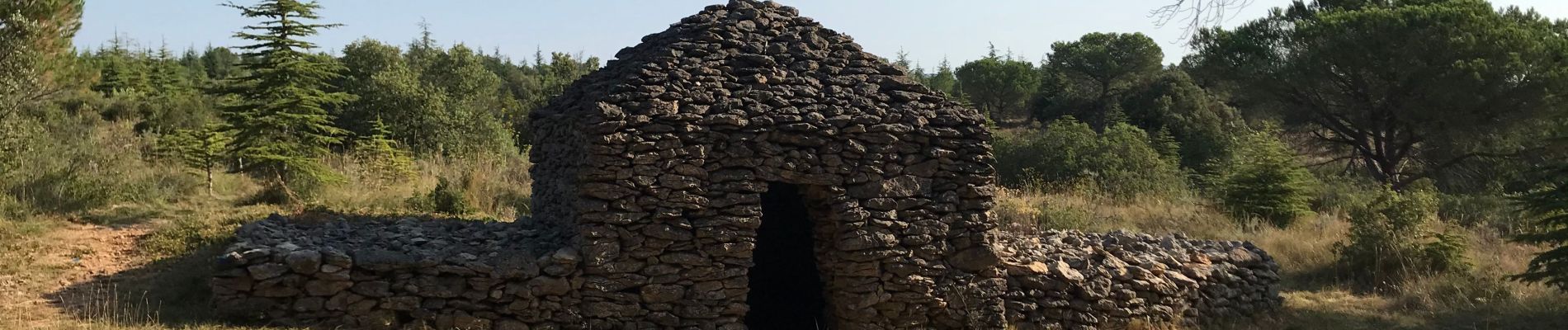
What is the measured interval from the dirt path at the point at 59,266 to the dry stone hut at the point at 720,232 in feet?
4.21

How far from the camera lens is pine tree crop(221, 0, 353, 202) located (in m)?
12.3

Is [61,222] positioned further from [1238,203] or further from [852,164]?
[1238,203]

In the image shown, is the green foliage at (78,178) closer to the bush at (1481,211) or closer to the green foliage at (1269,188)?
the green foliage at (1269,188)

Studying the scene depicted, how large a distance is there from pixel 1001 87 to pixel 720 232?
29996 millimetres

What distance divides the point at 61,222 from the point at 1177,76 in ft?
89.2

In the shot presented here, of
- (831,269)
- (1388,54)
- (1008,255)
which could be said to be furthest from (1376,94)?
(831,269)

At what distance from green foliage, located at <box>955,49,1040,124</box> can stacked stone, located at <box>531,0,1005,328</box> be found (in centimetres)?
2751

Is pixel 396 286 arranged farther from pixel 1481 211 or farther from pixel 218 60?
pixel 218 60

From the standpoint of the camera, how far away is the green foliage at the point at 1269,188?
550 inches

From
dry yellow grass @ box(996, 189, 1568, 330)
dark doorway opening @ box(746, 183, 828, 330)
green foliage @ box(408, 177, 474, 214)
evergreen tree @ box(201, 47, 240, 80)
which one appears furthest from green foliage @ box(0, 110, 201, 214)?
evergreen tree @ box(201, 47, 240, 80)

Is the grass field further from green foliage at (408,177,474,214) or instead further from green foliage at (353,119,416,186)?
green foliage at (353,119,416,186)

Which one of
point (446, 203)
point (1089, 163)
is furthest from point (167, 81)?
point (1089, 163)

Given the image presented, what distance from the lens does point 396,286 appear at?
641 cm

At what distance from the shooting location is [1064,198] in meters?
15.5
